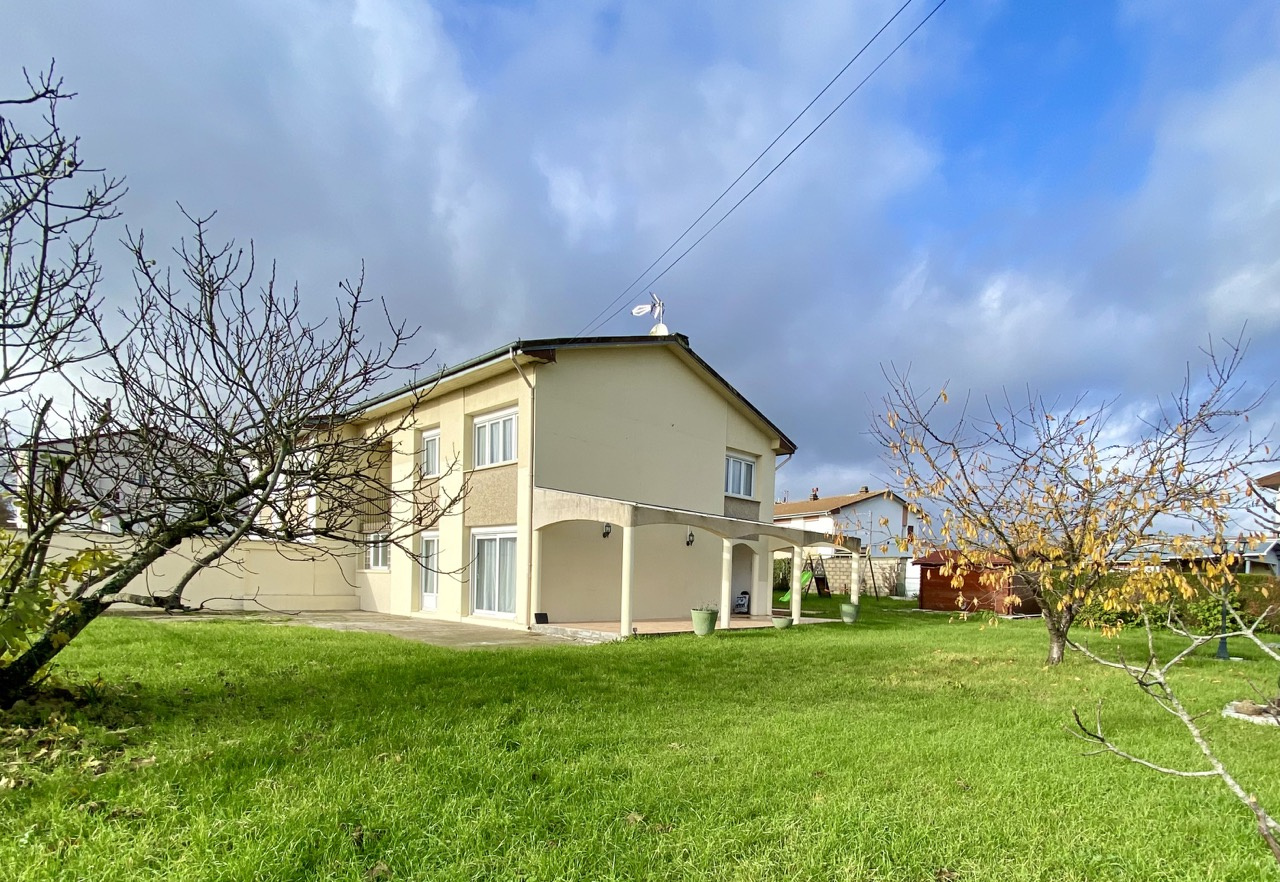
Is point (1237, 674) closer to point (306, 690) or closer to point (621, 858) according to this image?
point (621, 858)

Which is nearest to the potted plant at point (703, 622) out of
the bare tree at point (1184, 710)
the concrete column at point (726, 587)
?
the concrete column at point (726, 587)

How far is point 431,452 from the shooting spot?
20531 millimetres

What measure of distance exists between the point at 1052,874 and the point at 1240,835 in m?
1.53

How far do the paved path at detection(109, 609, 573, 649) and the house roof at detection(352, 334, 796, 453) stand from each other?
4.54 metres

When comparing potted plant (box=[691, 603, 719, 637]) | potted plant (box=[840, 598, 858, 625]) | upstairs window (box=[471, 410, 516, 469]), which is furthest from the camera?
potted plant (box=[840, 598, 858, 625])

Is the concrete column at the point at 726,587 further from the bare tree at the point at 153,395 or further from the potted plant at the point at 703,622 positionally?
the bare tree at the point at 153,395

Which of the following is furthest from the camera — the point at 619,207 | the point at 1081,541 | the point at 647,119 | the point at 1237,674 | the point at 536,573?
the point at 536,573

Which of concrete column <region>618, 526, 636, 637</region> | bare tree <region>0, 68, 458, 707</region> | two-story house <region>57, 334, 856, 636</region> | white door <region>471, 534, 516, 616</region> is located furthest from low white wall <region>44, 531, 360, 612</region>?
bare tree <region>0, 68, 458, 707</region>

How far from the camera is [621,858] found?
154 inches

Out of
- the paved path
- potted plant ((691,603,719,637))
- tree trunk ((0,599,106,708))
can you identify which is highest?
tree trunk ((0,599,106,708))

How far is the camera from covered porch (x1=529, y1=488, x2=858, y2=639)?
49.3 ft

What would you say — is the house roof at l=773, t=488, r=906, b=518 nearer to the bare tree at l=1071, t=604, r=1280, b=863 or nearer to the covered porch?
the covered porch

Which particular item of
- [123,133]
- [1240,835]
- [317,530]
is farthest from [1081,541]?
[123,133]

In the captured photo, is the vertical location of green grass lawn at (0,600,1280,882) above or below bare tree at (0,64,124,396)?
below
